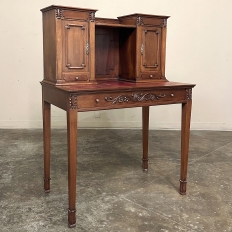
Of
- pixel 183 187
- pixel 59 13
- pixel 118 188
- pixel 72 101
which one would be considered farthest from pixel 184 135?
pixel 59 13

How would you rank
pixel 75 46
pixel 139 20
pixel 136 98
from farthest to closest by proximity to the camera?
pixel 139 20 < pixel 136 98 < pixel 75 46

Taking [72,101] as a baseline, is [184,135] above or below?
below

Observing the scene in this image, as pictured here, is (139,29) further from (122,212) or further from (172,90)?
(122,212)

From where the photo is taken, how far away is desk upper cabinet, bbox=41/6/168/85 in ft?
8.20

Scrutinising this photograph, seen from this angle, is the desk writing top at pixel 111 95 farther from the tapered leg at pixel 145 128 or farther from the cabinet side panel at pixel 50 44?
the tapered leg at pixel 145 128

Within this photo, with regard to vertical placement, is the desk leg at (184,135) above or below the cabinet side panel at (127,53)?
below

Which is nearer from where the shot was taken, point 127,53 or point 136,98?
point 136,98

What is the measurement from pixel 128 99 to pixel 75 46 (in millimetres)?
604

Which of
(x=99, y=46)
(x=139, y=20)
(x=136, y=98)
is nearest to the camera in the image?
(x=136, y=98)

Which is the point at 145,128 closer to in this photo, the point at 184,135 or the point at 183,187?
the point at 184,135

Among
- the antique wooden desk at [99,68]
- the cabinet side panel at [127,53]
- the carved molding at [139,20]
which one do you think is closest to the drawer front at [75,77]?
the antique wooden desk at [99,68]

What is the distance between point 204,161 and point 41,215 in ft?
7.37

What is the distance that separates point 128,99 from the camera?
8.54 ft

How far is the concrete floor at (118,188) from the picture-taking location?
8.27ft
